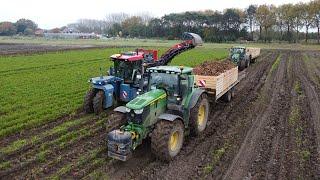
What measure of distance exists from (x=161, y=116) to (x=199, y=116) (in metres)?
2.69

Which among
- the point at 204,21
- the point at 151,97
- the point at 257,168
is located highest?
the point at 204,21

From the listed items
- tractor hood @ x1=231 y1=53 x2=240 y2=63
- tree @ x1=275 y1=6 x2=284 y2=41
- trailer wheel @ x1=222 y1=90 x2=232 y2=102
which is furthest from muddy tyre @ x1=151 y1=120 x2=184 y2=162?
tree @ x1=275 y1=6 x2=284 y2=41

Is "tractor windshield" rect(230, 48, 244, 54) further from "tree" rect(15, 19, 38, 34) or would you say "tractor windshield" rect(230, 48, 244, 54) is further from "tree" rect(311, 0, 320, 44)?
"tree" rect(15, 19, 38, 34)

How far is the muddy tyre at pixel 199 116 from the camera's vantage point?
400 inches

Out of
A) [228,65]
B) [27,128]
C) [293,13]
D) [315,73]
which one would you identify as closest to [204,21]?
[293,13]

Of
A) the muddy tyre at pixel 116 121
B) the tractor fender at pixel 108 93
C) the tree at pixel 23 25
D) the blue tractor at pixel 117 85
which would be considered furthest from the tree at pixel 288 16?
the tree at pixel 23 25

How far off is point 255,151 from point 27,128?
283 inches

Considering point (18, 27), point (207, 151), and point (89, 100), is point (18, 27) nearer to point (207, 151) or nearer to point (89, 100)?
point (89, 100)

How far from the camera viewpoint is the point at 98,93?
12.9 m

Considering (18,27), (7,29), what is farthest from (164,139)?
(18,27)

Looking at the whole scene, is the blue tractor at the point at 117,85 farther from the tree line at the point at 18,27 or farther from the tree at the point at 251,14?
the tree line at the point at 18,27

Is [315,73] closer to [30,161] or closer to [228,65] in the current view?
Answer: [228,65]

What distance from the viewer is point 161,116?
868 centimetres

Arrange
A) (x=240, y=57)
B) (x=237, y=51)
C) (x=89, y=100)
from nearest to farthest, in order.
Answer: (x=89, y=100)
(x=240, y=57)
(x=237, y=51)
